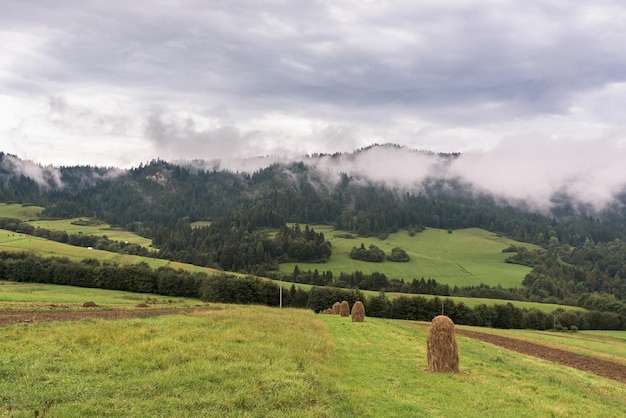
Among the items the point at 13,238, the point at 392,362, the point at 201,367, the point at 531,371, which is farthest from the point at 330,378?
the point at 13,238

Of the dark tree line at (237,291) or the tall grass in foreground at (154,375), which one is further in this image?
the dark tree line at (237,291)

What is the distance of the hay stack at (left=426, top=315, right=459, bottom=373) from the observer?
20078 millimetres

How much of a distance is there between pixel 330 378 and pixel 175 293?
92817 millimetres

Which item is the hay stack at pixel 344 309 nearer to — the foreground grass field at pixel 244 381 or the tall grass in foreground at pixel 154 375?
the foreground grass field at pixel 244 381

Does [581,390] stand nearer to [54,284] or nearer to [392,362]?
[392,362]

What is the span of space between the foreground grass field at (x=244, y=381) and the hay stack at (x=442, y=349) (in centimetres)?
65

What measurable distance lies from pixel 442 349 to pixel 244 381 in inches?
429

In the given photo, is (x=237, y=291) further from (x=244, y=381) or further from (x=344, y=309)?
(x=244, y=381)

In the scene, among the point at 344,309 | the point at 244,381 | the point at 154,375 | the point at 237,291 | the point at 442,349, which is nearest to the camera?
the point at 154,375

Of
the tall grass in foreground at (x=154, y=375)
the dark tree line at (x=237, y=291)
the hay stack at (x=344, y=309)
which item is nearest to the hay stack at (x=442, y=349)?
the tall grass in foreground at (x=154, y=375)

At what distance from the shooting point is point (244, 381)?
1388 cm

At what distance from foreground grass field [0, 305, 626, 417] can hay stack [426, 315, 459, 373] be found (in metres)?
0.65

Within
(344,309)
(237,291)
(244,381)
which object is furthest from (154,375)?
(237,291)

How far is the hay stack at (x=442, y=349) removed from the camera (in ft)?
65.9
